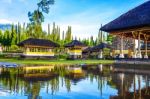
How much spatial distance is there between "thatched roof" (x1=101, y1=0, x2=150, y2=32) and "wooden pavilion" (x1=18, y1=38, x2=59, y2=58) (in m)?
28.2

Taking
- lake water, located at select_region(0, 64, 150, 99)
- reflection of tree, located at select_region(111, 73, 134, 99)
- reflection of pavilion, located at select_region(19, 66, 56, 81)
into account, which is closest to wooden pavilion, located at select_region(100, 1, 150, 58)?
lake water, located at select_region(0, 64, 150, 99)

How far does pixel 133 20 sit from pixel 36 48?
3288 cm

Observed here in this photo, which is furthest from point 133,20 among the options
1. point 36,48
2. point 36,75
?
point 36,48

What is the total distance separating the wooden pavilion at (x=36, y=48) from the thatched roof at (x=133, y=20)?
28.2 m

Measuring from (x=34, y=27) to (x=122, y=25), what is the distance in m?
36.2

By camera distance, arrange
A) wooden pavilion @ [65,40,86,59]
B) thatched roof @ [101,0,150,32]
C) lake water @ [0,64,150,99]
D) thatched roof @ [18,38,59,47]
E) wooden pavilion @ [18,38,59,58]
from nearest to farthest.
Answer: lake water @ [0,64,150,99]
thatched roof @ [101,0,150,32]
thatched roof @ [18,38,59,47]
wooden pavilion @ [18,38,59,58]
wooden pavilion @ [65,40,86,59]

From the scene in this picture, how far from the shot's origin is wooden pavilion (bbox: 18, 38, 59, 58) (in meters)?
50.3

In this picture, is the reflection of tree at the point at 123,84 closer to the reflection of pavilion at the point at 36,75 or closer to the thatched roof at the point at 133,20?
the reflection of pavilion at the point at 36,75

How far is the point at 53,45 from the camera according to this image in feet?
175

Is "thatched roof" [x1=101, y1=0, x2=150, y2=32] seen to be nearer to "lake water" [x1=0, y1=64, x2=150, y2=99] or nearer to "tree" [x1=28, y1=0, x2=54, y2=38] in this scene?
"lake water" [x1=0, y1=64, x2=150, y2=99]

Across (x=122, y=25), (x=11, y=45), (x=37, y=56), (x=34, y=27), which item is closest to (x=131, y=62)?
(x=122, y=25)

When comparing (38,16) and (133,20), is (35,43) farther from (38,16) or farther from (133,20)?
(133,20)

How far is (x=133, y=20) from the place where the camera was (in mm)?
21859

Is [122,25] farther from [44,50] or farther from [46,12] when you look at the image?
[46,12]
